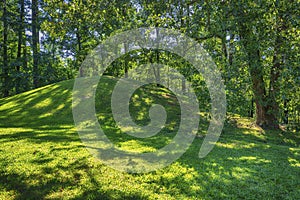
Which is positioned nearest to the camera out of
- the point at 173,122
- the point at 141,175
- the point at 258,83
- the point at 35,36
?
the point at 141,175

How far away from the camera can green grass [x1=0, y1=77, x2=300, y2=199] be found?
4.98m

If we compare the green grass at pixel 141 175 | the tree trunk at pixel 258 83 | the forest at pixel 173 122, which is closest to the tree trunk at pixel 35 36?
the forest at pixel 173 122

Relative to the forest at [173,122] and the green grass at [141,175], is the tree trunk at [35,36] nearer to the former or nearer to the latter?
the forest at [173,122]


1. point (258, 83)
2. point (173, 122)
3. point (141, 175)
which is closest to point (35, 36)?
point (173, 122)

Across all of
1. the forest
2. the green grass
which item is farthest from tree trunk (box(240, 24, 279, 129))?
the green grass

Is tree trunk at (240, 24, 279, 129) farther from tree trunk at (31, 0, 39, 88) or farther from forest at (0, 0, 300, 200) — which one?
tree trunk at (31, 0, 39, 88)

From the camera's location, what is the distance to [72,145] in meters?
8.09

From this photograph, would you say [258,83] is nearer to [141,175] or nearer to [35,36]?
[141,175]

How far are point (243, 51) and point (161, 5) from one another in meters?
3.66

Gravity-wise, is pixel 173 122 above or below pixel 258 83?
below

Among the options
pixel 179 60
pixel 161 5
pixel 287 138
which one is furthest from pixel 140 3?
pixel 287 138

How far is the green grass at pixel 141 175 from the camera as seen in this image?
4.98 m

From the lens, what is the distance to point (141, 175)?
5.82 meters

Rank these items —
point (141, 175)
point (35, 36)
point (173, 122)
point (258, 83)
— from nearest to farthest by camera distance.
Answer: point (141, 175) → point (258, 83) → point (173, 122) → point (35, 36)
